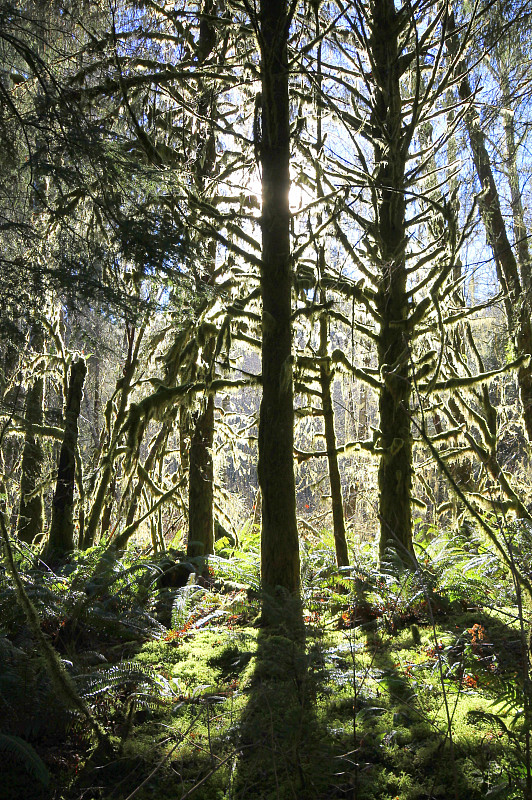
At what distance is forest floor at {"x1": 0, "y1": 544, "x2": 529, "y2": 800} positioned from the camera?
104 inches

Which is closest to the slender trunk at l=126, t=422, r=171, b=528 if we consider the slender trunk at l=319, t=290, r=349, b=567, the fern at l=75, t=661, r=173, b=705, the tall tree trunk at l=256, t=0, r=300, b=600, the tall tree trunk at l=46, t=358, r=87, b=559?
the tall tree trunk at l=46, t=358, r=87, b=559

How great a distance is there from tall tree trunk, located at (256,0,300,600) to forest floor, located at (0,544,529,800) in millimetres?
744

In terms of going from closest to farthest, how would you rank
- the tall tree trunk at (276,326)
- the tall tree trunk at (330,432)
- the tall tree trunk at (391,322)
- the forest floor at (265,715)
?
the forest floor at (265,715), the tall tree trunk at (276,326), the tall tree trunk at (391,322), the tall tree trunk at (330,432)

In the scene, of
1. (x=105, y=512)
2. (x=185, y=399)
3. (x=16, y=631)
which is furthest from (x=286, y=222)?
(x=105, y=512)

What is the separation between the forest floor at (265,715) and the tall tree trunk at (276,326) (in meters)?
0.74

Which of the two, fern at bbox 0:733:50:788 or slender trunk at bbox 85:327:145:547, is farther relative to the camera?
slender trunk at bbox 85:327:145:547

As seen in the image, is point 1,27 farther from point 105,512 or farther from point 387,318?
point 105,512

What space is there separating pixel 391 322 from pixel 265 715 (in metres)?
4.46

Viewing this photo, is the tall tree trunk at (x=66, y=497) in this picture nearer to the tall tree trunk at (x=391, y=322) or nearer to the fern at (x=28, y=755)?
the tall tree trunk at (x=391, y=322)

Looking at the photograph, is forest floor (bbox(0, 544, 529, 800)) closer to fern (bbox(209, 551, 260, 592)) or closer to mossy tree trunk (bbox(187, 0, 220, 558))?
fern (bbox(209, 551, 260, 592))

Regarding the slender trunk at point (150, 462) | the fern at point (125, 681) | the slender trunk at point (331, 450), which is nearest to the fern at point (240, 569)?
the slender trunk at point (331, 450)

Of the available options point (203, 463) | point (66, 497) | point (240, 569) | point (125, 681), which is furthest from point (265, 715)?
point (66, 497)

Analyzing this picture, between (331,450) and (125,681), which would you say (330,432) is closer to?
(331,450)

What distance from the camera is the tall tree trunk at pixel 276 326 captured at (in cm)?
506
